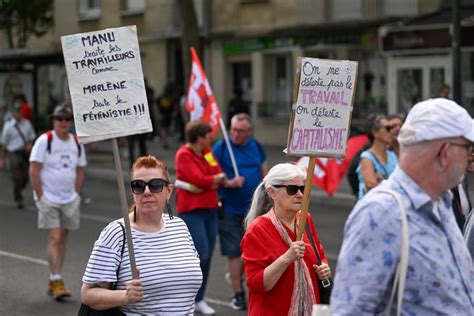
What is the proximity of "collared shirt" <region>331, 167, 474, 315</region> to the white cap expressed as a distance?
14cm

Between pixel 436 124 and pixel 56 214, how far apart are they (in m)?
7.37

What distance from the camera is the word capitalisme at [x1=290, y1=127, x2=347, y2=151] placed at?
18.4 feet

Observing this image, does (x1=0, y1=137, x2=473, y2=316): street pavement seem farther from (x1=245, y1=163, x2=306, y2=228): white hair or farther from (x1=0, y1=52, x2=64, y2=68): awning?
(x1=0, y1=52, x2=64, y2=68): awning

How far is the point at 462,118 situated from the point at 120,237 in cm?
211

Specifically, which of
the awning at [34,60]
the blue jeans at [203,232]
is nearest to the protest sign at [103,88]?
the blue jeans at [203,232]

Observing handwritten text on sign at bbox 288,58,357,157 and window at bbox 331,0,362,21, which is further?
window at bbox 331,0,362,21

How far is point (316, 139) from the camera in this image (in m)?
5.67

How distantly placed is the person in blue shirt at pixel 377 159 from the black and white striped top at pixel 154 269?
385 cm

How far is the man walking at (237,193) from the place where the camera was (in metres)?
9.85

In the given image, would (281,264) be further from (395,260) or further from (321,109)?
(395,260)

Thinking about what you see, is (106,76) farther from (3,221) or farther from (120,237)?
(3,221)

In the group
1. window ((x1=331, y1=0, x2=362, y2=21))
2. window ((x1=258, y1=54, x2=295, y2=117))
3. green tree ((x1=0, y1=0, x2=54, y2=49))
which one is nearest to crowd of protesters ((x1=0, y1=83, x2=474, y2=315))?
window ((x1=331, y1=0, x2=362, y2=21))

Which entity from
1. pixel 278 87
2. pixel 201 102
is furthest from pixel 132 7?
pixel 201 102

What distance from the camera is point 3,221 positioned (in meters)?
16.1
